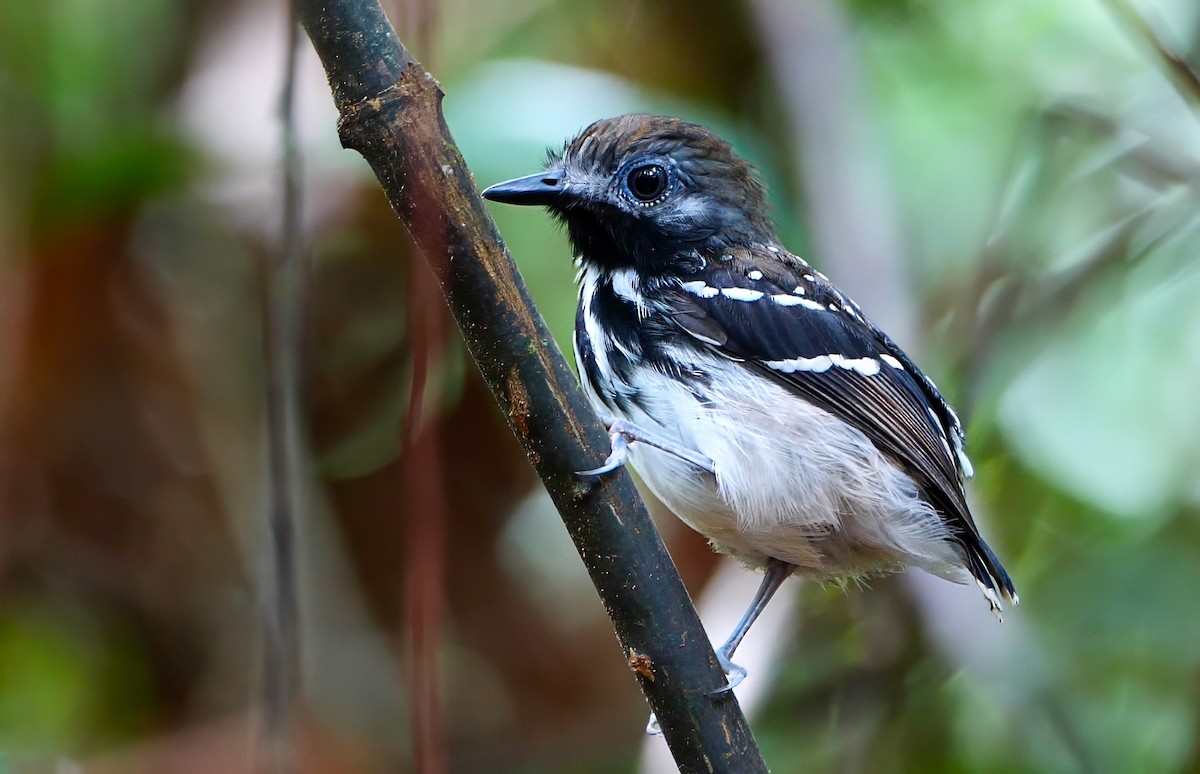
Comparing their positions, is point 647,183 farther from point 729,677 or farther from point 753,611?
point 729,677

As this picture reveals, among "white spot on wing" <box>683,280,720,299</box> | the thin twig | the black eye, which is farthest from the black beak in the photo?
the thin twig

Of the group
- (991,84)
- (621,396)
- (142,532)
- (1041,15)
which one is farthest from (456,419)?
(1041,15)

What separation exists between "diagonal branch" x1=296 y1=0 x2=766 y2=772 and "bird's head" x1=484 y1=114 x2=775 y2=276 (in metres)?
1.03

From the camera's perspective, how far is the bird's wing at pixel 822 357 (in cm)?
243

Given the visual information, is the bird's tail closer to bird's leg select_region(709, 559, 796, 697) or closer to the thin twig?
bird's leg select_region(709, 559, 796, 697)

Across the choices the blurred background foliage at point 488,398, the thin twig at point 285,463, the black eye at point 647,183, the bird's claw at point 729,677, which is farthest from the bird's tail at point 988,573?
the thin twig at point 285,463

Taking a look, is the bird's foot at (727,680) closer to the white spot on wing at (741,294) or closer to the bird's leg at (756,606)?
the bird's leg at (756,606)

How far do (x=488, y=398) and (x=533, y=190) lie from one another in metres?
1.28


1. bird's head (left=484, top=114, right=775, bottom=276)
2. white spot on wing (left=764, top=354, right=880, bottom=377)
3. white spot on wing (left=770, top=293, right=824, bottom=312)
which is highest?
bird's head (left=484, top=114, right=775, bottom=276)

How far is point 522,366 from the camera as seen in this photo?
4.92 feet

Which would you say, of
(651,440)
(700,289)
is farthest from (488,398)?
(651,440)

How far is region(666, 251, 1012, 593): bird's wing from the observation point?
2.43 metres

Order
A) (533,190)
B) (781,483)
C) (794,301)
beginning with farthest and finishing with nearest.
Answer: (794,301)
(533,190)
(781,483)

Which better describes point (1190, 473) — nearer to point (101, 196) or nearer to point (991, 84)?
point (991, 84)
